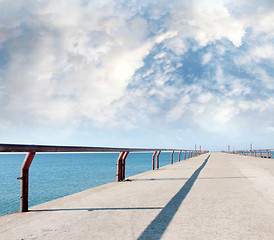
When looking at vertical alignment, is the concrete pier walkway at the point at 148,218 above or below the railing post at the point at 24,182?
below

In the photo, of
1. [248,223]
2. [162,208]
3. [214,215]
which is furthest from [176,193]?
[248,223]

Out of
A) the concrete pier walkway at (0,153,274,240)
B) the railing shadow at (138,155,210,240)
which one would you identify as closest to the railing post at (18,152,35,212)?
the concrete pier walkway at (0,153,274,240)

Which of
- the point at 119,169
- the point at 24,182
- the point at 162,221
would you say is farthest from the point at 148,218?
the point at 119,169

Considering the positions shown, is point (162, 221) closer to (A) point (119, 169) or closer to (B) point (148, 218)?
(B) point (148, 218)

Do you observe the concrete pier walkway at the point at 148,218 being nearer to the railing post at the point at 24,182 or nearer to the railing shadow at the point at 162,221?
the railing shadow at the point at 162,221

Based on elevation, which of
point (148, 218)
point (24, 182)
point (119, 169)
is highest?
point (24, 182)

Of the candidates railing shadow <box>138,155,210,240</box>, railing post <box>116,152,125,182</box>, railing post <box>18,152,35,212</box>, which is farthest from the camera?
railing post <box>116,152,125,182</box>

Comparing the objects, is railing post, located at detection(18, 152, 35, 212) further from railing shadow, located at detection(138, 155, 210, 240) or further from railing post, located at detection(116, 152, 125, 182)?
railing post, located at detection(116, 152, 125, 182)

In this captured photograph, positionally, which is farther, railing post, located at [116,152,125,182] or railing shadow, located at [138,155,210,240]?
railing post, located at [116,152,125,182]

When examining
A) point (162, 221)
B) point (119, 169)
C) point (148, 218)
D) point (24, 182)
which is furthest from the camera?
point (119, 169)

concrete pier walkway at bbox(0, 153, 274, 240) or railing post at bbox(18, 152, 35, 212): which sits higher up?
railing post at bbox(18, 152, 35, 212)

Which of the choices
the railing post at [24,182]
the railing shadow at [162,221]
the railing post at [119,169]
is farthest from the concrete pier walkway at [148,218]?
the railing post at [119,169]

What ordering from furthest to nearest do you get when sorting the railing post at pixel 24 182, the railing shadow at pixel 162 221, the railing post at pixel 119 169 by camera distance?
the railing post at pixel 119 169
the railing post at pixel 24 182
the railing shadow at pixel 162 221

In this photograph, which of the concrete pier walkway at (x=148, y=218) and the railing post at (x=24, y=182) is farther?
the railing post at (x=24, y=182)
